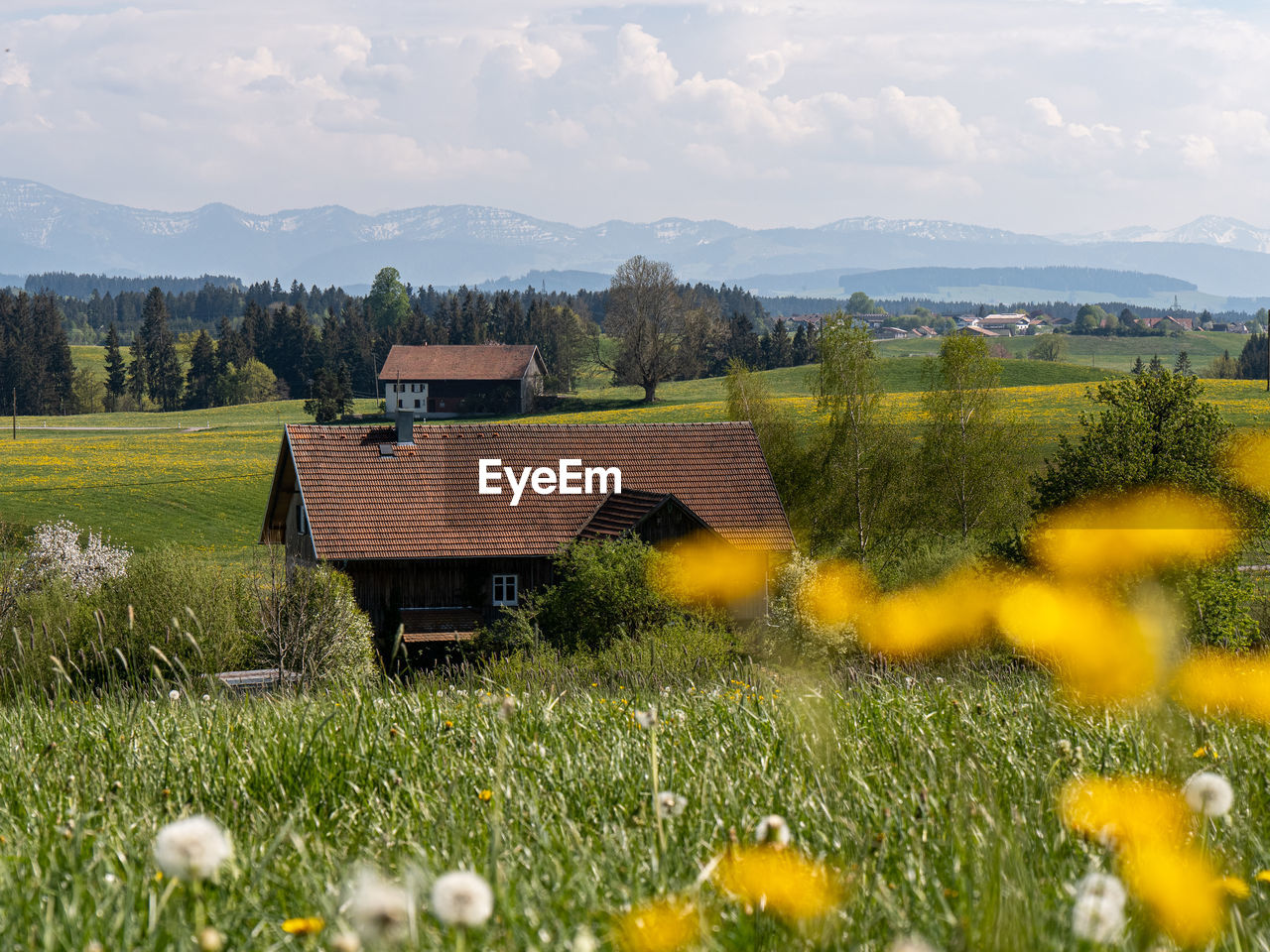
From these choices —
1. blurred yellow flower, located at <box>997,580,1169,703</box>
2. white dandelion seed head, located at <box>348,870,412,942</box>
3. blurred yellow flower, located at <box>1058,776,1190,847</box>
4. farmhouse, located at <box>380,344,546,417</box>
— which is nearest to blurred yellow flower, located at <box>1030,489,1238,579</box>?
blurred yellow flower, located at <box>997,580,1169,703</box>

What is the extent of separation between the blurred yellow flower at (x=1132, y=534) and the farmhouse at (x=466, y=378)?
290ft

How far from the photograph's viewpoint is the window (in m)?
34.1

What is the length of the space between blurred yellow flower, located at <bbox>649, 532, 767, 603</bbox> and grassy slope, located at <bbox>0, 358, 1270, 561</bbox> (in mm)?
16560

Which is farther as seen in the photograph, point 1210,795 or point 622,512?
point 622,512

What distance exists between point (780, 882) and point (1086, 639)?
36.3ft

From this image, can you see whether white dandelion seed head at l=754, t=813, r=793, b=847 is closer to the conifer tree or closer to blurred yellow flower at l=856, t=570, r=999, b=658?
blurred yellow flower at l=856, t=570, r=999, b=658

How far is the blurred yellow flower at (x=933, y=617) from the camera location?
96.1 feet

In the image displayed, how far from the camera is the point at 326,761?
4.26 meters

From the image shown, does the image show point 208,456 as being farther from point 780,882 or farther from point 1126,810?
point 780,882

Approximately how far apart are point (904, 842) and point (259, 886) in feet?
5.53

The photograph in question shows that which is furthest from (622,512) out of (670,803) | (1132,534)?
(670,803)

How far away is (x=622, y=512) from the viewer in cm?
3397

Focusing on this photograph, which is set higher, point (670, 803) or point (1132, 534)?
point (670, 803)

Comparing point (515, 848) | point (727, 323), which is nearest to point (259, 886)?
point (515, 848)
